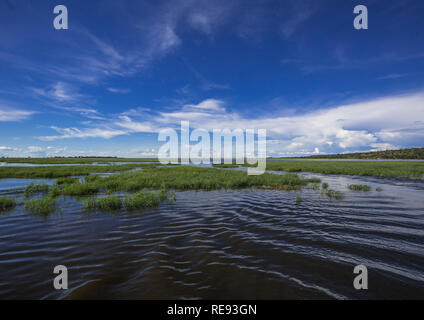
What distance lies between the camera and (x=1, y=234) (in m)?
8.23

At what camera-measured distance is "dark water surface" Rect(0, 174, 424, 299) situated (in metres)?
4.88

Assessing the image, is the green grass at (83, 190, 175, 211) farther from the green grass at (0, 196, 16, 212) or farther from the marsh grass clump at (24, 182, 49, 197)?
the marsh grass clump at (24, 182, 49, 197)

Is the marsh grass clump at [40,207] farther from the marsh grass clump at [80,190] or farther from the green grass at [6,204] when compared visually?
the marsh grass clump at [80,190]

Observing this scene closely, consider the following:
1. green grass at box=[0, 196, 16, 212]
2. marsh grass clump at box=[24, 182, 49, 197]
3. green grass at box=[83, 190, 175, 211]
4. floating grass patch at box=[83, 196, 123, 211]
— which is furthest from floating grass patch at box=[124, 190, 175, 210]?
marsh grass clump at box=[24, 182, 49, 197]

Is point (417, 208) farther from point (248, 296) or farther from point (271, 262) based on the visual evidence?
point (248, 296)

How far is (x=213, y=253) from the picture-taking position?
22.5 ft

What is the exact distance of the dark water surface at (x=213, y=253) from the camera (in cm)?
488

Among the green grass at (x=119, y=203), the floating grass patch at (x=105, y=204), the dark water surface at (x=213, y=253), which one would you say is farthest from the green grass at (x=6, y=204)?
the floating grass patch at (x=105, y=204)

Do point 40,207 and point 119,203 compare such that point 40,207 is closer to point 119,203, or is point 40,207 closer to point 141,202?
point 119,203

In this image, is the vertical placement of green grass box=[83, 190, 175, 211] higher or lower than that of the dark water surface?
higher

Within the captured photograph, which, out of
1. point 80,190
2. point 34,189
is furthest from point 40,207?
point 34,189
